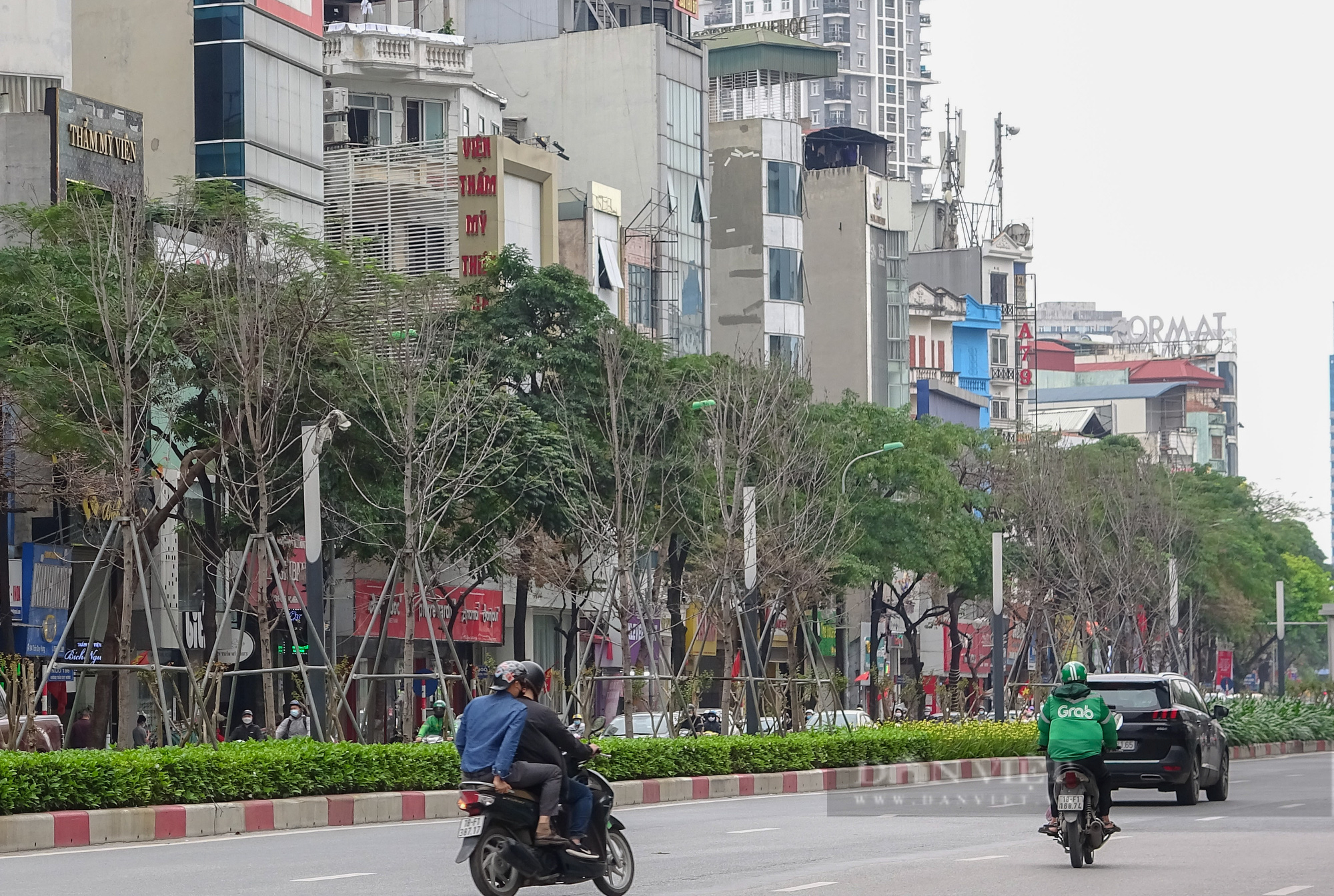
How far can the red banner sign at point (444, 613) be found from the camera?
47.0m

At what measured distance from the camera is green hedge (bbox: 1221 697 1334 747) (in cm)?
4344

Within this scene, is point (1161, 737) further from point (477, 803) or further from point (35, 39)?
point (35, 39)

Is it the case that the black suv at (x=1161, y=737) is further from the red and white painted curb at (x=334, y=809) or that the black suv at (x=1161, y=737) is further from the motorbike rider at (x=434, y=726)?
the motorbike rider at (x=434, y=726)

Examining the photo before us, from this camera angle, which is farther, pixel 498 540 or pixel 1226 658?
pixel 1226 658

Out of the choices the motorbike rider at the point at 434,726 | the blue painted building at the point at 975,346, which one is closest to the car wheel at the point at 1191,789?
the motorbike rider at the point at 434,726

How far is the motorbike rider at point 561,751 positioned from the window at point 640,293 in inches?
2013

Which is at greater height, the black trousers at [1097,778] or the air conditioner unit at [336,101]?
the air conditioner unit at [336,101]

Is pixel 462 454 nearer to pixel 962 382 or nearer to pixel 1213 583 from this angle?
pixel 1213 583

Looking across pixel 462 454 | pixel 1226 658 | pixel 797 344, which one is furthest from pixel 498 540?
pixel 1226 658

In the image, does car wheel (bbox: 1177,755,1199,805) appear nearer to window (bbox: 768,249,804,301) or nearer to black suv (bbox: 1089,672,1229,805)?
black suv (bbox: 1089,672,1229,805)

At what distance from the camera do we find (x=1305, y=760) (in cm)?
4191

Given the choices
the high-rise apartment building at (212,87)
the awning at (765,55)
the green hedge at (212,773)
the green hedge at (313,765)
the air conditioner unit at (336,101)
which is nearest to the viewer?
the green hedge at (212,773)

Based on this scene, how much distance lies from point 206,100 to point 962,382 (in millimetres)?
72546

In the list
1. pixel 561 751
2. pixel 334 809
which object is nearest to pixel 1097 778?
pixel 561 751
